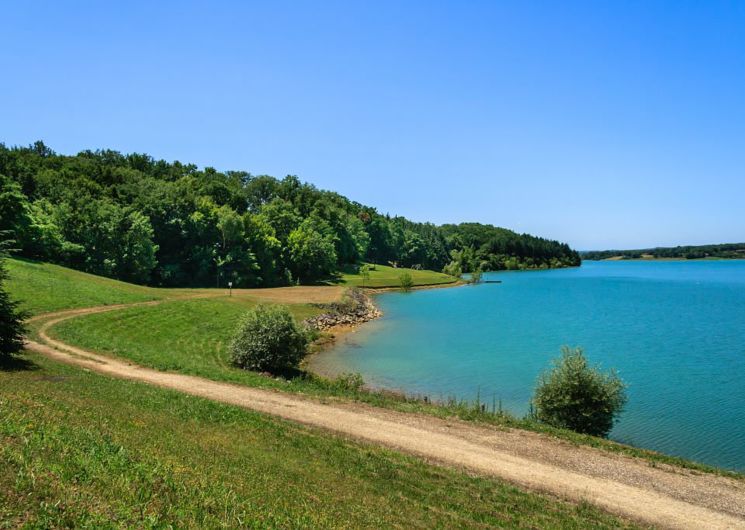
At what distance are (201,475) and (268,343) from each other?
74.4 feet

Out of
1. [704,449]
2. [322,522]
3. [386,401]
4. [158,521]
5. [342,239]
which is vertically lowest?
[704,449]

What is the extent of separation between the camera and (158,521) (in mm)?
7785

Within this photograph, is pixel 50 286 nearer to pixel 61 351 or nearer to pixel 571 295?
pixel 61 351

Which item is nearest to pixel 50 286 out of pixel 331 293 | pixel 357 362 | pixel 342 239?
pixel 357 362

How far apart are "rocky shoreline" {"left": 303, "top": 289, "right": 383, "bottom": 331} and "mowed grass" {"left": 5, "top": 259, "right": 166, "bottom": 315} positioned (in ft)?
63.3

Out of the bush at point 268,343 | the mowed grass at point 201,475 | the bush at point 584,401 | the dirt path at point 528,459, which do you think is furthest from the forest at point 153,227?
the bush at point 584,401

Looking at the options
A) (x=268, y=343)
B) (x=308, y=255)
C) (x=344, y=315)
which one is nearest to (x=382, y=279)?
(x=308, y=255)

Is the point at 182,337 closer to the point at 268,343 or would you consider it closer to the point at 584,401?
the point at 268,343

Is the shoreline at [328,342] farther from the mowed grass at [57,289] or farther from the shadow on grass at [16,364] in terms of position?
the mowed grass at [57,289]

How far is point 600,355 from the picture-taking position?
4697 cm

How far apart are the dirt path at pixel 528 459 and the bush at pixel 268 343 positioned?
6.67 meters

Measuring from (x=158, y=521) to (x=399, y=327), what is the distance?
56.7 m

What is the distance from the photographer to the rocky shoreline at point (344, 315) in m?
62.4

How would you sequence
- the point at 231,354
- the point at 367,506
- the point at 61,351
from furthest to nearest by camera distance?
1. the point at 231,354
2. the point at 61,351
3. the point at 367,506
